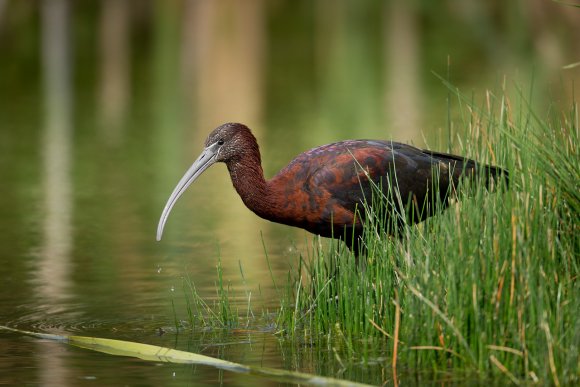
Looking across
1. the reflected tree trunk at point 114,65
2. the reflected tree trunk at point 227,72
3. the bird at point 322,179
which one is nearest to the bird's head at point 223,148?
the bird at point 322,179

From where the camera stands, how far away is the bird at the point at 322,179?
8250mm

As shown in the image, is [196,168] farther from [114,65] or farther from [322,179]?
[114,65]

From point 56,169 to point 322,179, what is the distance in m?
9.08

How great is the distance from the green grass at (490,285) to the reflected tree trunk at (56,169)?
5.02 feet

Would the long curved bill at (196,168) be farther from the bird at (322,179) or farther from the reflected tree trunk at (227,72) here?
the reflected tree trunk at (227,72)

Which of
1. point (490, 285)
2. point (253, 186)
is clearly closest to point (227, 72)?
point (253, 186)

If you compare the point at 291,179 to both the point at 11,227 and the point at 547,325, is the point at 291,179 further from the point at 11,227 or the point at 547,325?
the point at 11,227

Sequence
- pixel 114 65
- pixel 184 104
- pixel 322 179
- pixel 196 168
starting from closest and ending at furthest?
1. pixel 322 179
2. pixel 196 168
3. pixel 184 104
4. pixel 114 65

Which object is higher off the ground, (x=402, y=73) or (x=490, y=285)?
(x=402, y=73)

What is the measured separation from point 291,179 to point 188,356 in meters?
1.75

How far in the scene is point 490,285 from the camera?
6.29 m

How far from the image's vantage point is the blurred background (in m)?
10.4

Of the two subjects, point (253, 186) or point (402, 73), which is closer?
point (253, 186)

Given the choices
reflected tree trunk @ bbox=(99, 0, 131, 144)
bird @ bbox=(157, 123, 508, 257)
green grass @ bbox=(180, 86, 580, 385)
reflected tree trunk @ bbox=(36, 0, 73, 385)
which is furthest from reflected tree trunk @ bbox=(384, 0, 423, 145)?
green grass @ bbox=(180, 86, 580, 385)
